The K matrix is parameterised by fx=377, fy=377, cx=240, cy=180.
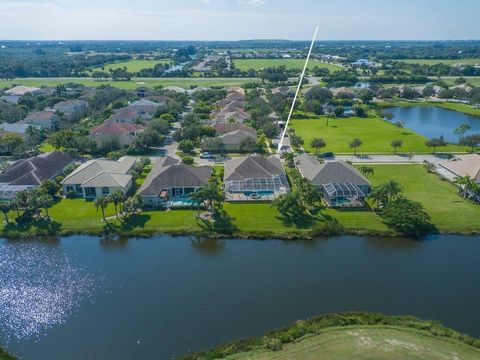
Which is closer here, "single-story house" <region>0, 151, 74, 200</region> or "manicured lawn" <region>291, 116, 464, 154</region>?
"single-story house" <region>0, 151, 74, 200</region>

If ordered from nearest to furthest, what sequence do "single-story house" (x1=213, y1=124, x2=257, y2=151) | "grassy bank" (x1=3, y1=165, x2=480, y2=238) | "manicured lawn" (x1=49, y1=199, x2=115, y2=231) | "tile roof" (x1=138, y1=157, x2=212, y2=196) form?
"grassy bank" (x1=3, y1=165, x2=480, y2=238), "manicured lawn" (x1=49, y1=199, x2=115, y2=231), "tile roof" (x1=138, y1=157, x2=212, y2=196), "single-story house" (x1=213, y1=124, x2=257, y2=151)

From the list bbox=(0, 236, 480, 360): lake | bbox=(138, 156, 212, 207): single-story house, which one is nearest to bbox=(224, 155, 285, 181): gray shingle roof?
bbox=(138, 156, 212, 207): single-story house

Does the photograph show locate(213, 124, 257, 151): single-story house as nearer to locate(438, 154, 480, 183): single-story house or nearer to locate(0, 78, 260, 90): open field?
locate(438, 154, 480, 183): single-story house

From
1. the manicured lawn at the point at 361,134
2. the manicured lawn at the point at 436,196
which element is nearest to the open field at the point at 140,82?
the manicured lawn at the point at 361,134

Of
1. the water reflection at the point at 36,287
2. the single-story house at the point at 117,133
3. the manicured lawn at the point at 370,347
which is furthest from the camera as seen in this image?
the single-story house at the point at 117,133

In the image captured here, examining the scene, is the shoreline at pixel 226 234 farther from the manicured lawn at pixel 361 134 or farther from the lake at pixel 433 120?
the lake at pixel 433 120

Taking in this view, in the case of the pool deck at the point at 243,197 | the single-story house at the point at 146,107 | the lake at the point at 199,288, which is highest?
the single-story house at the point at 146,107

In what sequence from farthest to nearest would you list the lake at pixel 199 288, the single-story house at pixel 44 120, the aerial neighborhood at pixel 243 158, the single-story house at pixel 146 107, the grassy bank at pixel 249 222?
the single-story house at pixel 146 107 → the single-story house at pixel 44 120 → the aerial neighborhood at pixel 243 158 → the grassy bank at pixel 249 222 → the lake at pixel 199 288

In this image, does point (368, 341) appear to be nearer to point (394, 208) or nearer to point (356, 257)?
point (356, 257)
